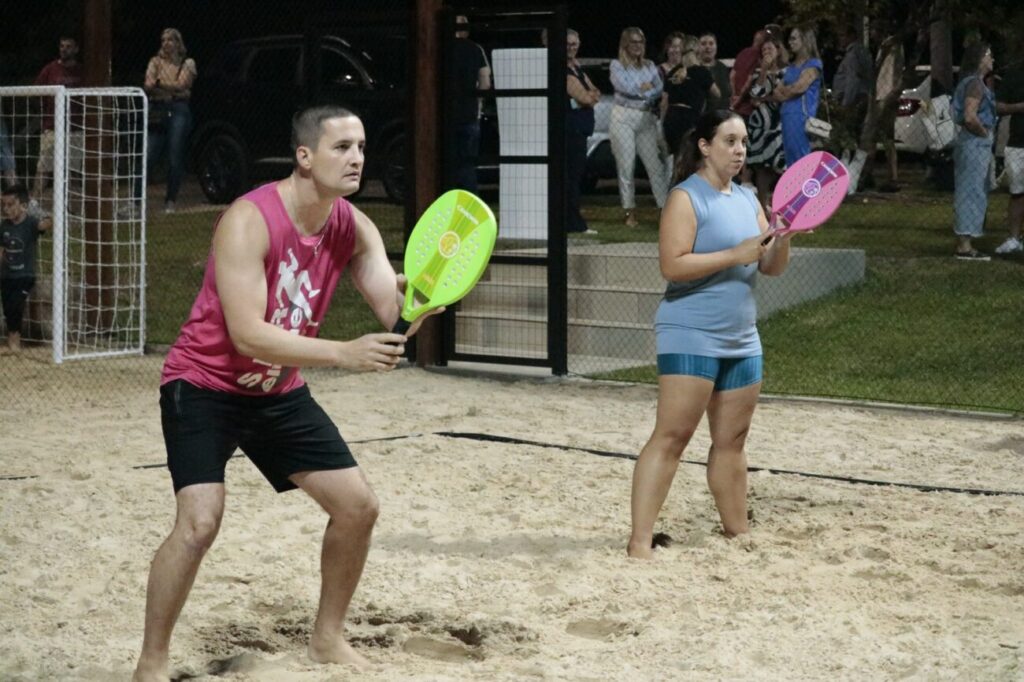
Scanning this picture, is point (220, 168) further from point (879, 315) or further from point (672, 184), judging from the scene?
point (672, 184)

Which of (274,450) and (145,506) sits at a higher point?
(274,450)

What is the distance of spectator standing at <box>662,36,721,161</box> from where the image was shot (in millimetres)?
15406

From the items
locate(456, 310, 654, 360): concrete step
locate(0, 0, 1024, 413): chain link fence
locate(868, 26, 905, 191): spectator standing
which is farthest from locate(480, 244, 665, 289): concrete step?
locate(868, 26, 905, 191): spectator standing

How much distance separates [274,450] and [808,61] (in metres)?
10.4

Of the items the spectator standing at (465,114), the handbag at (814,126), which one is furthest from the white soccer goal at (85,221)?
the handbag at (814,126)

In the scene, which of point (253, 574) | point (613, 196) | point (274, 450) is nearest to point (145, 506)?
point (253, 574)

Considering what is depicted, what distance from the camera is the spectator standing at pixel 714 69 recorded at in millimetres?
15520

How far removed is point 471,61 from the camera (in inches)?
428

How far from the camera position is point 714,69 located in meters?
16.0

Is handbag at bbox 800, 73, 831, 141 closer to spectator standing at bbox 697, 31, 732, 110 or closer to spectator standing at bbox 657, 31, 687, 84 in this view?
spectator standing at bbox 697, 31, 732, 110

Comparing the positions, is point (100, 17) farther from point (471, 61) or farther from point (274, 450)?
point (274, 450)

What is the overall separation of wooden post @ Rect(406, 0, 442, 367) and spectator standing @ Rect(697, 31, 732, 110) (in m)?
4.95

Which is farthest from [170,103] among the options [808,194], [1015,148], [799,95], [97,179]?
[808,194]

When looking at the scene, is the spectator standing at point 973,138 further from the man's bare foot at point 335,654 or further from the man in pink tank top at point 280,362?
the man's bare foot at point 335,654
